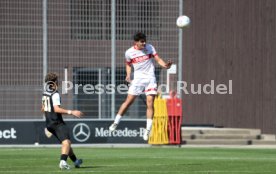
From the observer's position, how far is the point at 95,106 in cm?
2947

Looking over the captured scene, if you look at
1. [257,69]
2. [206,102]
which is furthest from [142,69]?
[206,102]

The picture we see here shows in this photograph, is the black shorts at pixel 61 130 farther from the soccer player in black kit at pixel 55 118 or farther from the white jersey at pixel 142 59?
the white jersey at pixel 142 59

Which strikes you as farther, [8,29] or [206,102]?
[206,102]

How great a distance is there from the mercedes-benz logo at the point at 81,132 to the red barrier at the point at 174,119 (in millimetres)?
2452

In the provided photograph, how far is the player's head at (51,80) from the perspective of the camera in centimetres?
1588

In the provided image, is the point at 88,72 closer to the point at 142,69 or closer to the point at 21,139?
the point at 21,139

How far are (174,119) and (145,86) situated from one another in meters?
10.1

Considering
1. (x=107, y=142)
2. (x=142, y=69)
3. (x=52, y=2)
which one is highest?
(x=52, y=2)

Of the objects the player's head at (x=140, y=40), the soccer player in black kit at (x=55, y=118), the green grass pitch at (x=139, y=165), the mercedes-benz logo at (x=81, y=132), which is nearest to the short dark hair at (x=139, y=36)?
the player's head at (x=140, y=40)

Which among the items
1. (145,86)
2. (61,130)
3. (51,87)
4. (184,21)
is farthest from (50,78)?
(184,21)

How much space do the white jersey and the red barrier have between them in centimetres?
961

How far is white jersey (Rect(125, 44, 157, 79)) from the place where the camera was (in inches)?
770

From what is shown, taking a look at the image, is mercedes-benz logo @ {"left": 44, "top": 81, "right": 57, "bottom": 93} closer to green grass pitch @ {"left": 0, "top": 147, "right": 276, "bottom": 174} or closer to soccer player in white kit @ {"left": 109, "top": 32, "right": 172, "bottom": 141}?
green grass pitch @ {"left": 0, "top": 147, "right": 276, "bottom": 174}

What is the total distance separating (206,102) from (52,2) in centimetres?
990
